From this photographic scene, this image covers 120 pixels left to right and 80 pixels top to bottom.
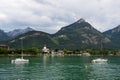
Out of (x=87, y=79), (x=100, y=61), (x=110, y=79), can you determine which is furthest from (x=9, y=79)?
(x=100, y=61)

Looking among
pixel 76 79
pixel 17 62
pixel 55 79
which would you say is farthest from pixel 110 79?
pixel 17 62

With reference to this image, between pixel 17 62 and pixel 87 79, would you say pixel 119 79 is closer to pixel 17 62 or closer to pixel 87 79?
pixel 87 79

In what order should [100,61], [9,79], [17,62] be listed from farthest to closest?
1. [100,61]
2. [17,62]
3. [9,79]

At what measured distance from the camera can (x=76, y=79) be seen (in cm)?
8081

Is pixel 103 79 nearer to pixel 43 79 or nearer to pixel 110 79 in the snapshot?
pixel 110 79

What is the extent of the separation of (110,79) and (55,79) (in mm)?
15859

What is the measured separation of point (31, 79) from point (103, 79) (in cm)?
2076

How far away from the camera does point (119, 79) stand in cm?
8150

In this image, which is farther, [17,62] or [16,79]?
[17,62]

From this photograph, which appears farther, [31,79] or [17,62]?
[17,62]

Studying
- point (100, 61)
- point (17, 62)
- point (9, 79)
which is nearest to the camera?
point (9, 79)

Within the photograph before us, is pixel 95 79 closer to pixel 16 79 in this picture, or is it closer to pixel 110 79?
pixel 110 79

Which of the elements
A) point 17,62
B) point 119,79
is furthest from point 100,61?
point 119,79

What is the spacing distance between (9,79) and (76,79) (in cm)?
1909
